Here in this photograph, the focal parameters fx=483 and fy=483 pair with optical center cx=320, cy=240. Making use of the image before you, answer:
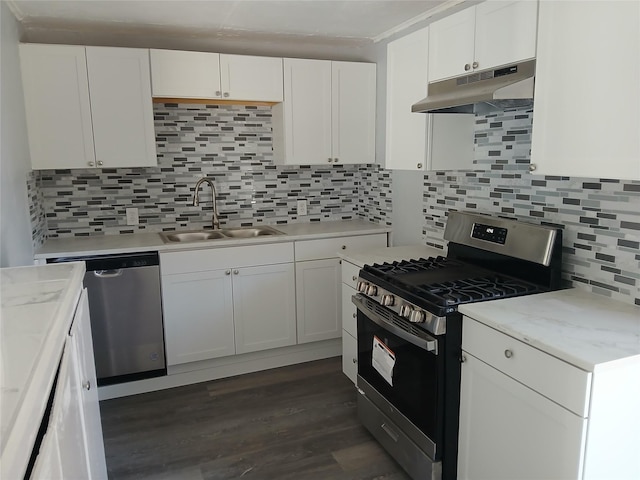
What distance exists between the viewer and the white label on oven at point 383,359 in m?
2.25

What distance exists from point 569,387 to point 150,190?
9.52 ft

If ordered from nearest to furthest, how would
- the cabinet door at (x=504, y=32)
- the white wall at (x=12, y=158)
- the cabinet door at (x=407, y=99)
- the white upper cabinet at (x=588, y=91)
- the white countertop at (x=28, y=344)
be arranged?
the white countertop at (x=28, y=344)
the white upper cabinet at (x=588, y=91)
the cabinet door at (x=504, y=32)
the white wall at (x=12, y=158)
the cabinet door at (x=407, y=99)

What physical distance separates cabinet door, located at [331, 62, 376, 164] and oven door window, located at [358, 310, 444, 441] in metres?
1.50

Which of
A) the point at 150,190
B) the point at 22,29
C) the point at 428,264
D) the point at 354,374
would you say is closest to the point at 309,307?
the point at 354,374

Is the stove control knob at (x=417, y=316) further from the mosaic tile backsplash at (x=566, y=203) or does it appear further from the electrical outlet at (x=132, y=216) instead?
the electrical outlet at (x=132, y=216)

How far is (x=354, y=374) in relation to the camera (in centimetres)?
296

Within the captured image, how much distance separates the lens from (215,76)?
10.5 feet

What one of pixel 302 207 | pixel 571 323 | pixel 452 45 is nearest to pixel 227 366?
pixel 302 207

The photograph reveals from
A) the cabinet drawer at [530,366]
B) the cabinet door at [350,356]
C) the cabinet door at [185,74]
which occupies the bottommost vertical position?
the cabinet door at [350,356]

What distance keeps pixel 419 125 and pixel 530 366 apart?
1.43 metres

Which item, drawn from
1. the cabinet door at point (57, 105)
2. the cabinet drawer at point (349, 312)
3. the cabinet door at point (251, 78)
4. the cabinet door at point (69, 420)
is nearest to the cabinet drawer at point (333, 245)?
the cabinet drawer at point (349, 312)

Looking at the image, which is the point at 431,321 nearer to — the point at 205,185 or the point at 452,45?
the point at 452,45

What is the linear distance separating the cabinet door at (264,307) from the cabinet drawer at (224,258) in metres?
0.05

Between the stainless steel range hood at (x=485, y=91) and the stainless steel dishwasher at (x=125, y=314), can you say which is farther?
the stainless steel dishwasher at (x=125, y=314)
